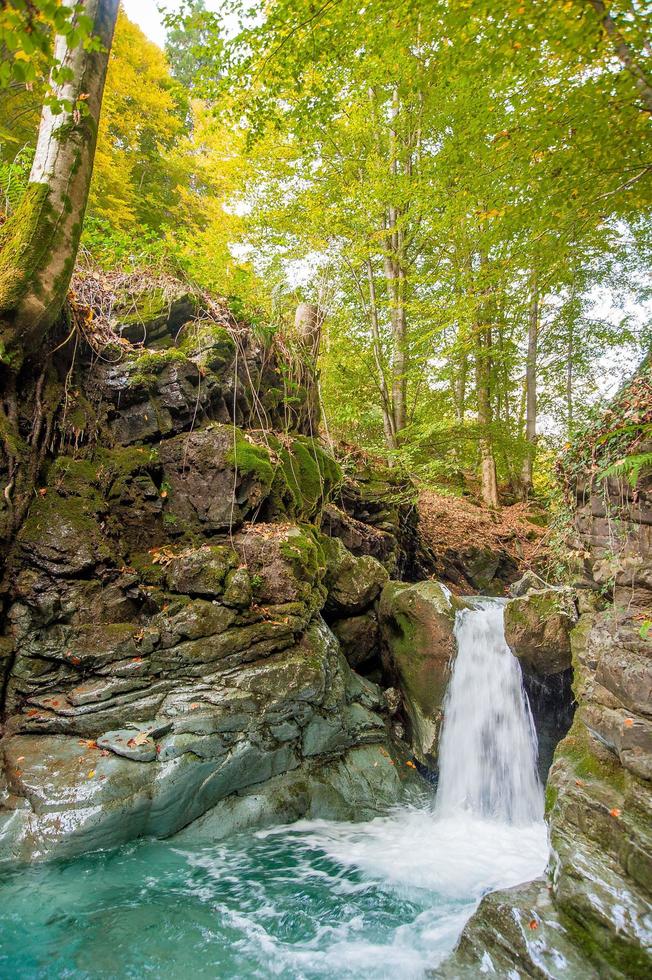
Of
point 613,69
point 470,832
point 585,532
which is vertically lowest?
point 470,832

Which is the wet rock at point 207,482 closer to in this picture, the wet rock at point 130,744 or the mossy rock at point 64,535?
the mossy rock at point 64,535

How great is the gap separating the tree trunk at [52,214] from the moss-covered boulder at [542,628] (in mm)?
6623

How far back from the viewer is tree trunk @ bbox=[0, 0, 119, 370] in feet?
14.6

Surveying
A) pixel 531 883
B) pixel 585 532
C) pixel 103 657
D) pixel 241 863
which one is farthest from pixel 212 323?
pixel 531 883

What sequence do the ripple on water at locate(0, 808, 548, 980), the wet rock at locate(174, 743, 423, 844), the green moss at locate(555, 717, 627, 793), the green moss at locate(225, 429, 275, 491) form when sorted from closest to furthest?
the ripple on water at locate(0, 808, 548, 980)
the green moss at locate(555, 717, 627, 793)
the wet rock at locate(174, 743, 423, 844)
the green moss at locate(225, 429, 275, 491)

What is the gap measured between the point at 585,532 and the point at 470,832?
353 centimetres

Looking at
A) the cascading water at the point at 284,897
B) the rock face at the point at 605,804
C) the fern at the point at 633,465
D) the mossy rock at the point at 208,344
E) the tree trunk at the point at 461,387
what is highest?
the tree trunk at the point at 461,387

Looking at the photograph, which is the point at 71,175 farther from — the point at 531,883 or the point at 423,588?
the point at 531,883

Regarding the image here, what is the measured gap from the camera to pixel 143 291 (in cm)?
633

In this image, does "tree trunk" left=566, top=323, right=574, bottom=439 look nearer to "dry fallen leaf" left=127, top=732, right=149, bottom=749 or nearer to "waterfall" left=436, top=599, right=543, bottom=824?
"waterfall" left=436, top=599, right=543, bottom=824

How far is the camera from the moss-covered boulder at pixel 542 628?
5.50 meters

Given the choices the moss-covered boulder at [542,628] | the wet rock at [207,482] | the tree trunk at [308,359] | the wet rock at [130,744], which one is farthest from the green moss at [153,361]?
the moss-covered boulder at [542,628]

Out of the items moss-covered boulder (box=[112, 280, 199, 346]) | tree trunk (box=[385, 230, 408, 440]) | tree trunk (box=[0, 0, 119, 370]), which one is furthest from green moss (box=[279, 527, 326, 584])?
tree trunk (box=[385, 230, 408, 440])

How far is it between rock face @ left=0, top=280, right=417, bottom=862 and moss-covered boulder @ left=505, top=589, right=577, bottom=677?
1995 mm
